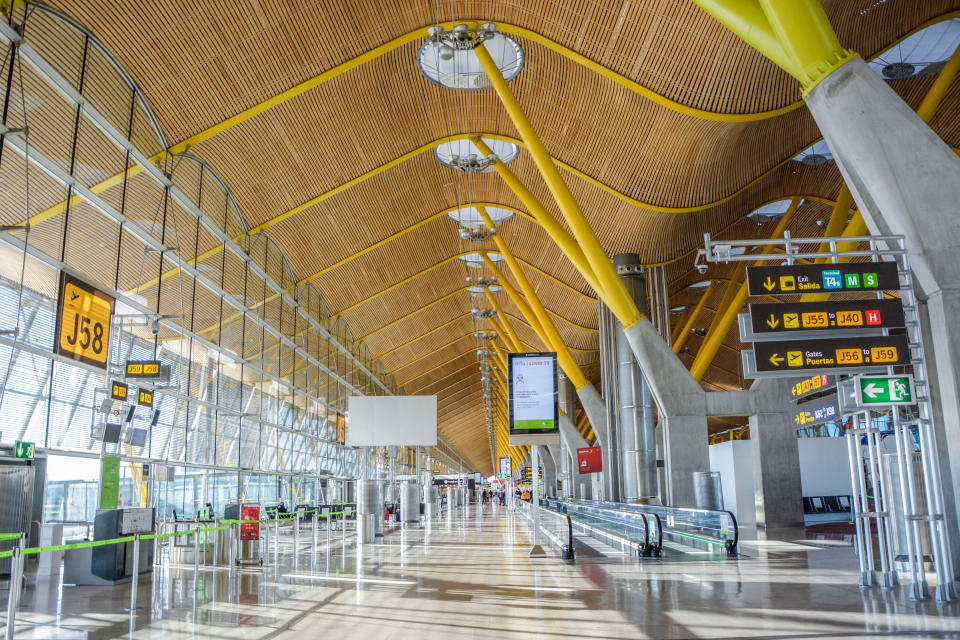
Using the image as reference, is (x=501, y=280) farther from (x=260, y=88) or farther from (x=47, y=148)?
(x=47, y=148)

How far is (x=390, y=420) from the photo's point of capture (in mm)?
26922

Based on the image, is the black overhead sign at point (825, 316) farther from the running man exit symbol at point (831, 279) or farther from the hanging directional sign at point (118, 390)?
the hanging directional sign at point (118, 390)

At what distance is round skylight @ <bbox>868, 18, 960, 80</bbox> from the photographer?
64.9ft

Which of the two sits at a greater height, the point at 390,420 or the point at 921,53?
the point at 921,53

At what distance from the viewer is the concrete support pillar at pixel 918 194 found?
29.8 feet

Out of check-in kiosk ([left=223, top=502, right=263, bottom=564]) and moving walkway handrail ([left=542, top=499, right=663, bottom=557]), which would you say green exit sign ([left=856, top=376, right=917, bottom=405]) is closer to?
moving walkway handrail ([left=542, top=499, right=663, bottom=557])

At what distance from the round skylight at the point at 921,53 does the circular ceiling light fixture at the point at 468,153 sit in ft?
36.9

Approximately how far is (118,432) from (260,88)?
28.0 ft

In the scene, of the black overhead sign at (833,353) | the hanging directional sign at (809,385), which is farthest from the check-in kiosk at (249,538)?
the hanging directional sign at (809,385)

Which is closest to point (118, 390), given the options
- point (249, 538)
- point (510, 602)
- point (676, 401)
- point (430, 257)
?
point (249, 538)

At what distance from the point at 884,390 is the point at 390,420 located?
64.8 ft

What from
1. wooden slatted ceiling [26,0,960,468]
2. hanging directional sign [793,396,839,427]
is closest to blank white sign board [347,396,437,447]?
wooden slatted ceiling [26,0,960,468]

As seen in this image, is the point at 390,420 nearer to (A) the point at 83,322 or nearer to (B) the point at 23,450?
(A) the point at 83,322

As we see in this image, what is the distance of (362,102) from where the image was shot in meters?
20.8
